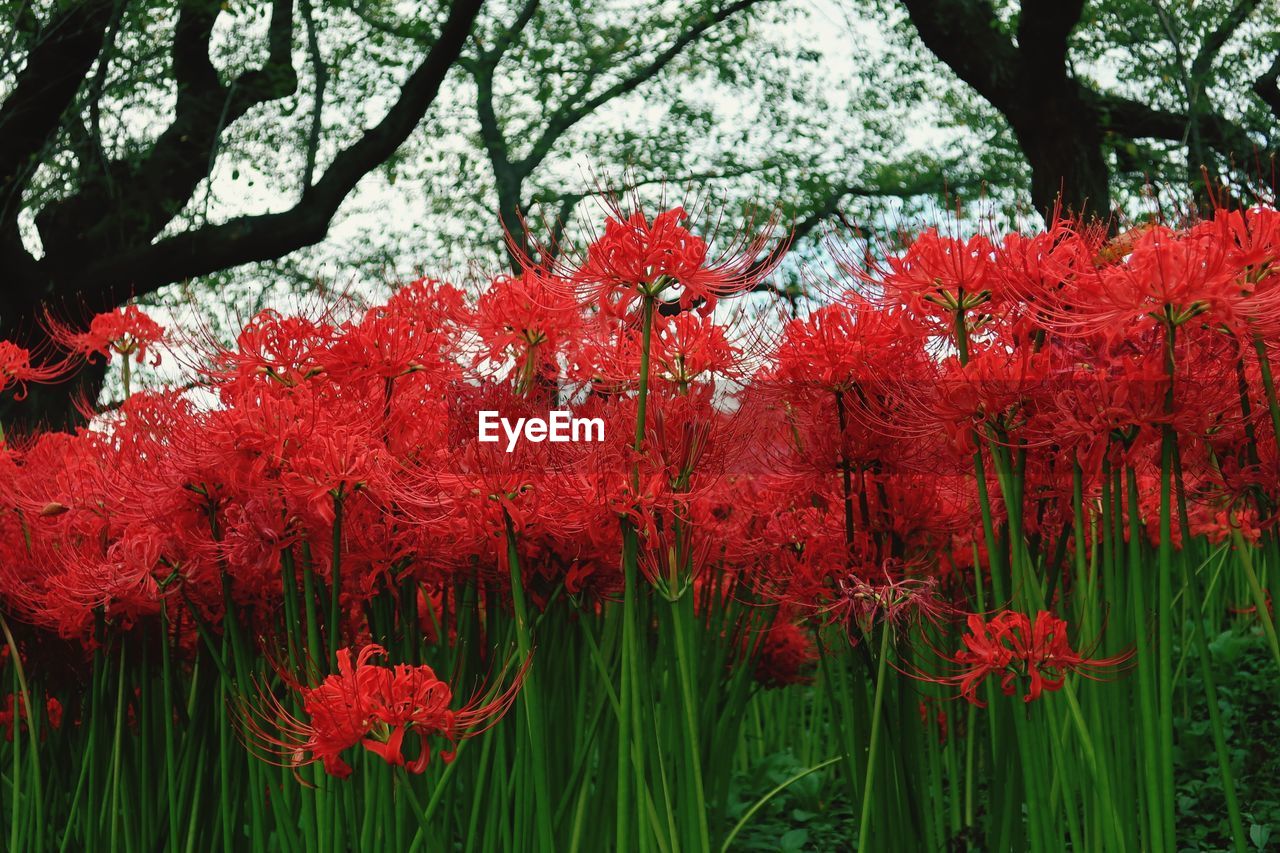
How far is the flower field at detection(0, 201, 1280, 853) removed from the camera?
6.83 ft

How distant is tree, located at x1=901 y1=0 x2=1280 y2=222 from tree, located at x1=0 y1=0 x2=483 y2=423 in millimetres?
3636

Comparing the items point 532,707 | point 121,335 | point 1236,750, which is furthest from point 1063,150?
point 532,707

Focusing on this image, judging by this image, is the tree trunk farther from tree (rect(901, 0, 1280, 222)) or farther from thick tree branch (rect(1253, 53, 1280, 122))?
thick tree branch (rect(1253, 53, 1280, 122))

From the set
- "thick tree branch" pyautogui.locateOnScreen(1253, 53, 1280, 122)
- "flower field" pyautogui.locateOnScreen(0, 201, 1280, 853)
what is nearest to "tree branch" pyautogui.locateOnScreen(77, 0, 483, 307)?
"thick tree branch" pyautogui.locateOnScreen(1253, 53, 1280, 122)

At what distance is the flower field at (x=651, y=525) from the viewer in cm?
208

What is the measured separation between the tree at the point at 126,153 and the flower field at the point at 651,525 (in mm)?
5682

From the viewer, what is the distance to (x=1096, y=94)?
9.34m

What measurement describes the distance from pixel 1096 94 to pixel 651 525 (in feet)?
27.7

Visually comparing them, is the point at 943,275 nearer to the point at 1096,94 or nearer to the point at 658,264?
the point at 658,264

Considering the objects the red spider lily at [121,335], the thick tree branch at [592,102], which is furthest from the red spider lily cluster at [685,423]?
the thick tree branch at [592,102]

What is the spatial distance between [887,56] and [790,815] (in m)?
10.3

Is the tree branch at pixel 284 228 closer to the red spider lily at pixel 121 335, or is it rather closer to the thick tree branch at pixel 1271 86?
the red spider lily at pixel 121 335

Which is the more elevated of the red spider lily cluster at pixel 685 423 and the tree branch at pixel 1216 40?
the tree branch at pixel 1216 40

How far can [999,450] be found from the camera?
2.23m
